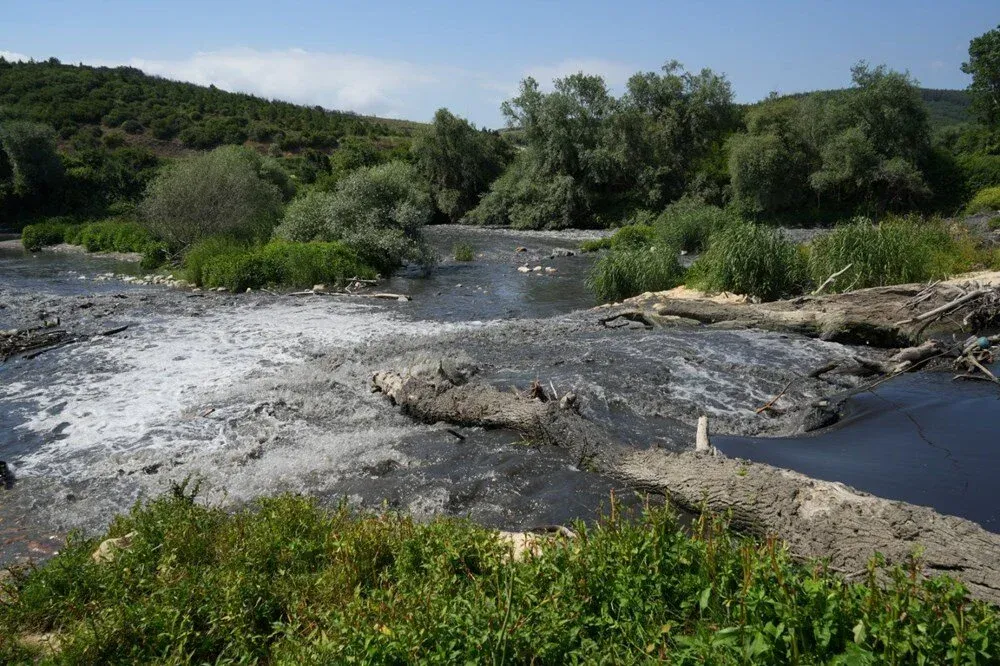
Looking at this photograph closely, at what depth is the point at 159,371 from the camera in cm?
1254

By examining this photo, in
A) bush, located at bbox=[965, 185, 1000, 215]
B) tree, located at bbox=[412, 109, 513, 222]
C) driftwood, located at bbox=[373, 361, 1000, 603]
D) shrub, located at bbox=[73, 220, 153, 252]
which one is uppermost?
tree, located at bbox=[412, 109, 513, 222]

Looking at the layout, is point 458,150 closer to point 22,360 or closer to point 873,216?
point 873,216

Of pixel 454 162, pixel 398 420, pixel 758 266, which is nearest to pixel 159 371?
pixel 398 420

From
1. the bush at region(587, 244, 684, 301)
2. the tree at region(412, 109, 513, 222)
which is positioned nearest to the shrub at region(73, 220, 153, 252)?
the bush at region(587, 244, 684, 301)

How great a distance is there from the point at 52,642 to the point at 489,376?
25.5 ft

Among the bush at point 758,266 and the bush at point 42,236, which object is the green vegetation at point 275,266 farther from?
the bush at point 42,236

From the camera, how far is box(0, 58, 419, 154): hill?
247 ft

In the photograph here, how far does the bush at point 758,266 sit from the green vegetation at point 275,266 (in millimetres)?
12599

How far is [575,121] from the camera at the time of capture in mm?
50188

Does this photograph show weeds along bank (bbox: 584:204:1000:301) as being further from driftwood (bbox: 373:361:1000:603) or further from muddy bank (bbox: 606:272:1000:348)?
driftwood (bbox: 373:361:1000:603)

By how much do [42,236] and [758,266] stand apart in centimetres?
4043

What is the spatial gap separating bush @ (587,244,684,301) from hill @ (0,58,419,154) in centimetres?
6720

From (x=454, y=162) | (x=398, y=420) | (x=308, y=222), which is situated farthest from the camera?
(x=454, y=162)

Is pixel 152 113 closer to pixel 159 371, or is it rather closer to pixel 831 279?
pixel 159 371
